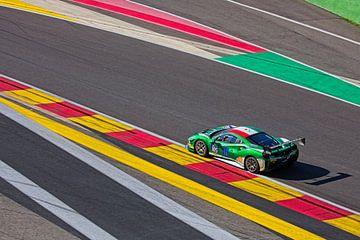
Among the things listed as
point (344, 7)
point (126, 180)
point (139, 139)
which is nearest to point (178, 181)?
point (126, 180)

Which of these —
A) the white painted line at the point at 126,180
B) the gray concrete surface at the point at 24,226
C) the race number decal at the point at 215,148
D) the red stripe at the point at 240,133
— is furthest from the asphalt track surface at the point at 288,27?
the gray concrete surface at the point at 24,226

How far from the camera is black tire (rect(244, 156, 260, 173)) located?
23.2m

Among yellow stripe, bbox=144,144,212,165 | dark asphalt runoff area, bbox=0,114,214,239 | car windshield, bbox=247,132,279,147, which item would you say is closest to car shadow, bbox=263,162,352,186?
car windshield, bbox=247,132,279,147

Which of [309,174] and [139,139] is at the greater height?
[309,174]

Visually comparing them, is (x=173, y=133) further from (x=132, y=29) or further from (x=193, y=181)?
(x=132, y=29)

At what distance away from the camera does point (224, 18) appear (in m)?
37.0

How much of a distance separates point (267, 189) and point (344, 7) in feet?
59.6

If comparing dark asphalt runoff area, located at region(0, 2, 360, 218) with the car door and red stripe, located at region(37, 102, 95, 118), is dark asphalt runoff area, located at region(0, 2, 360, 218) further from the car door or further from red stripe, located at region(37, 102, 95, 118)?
the car door

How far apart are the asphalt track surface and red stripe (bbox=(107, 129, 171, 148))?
33.8 feet

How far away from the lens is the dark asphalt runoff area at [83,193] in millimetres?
18812

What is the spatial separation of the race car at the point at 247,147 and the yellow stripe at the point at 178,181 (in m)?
2.04

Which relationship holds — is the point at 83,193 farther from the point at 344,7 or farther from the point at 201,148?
the point at 344,7

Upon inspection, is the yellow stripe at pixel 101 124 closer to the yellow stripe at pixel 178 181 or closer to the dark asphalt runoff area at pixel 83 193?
the yellow stripe at pixel 178 181

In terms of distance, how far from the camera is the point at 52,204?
19594 millimetres
